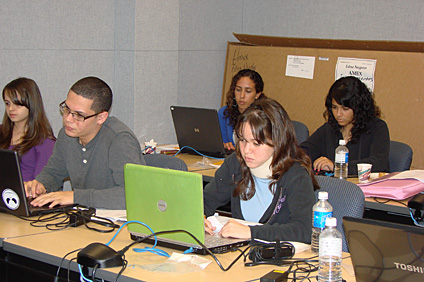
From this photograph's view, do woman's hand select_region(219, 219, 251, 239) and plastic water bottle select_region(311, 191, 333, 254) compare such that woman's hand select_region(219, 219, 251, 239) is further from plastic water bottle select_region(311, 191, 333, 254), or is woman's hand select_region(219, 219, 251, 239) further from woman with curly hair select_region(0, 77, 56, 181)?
woman with curly hair select_region(0, 77, 56, 181)

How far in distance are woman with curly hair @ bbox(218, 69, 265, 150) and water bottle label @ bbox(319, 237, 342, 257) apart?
8.32 feet

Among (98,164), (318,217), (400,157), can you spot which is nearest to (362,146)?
(400,157)

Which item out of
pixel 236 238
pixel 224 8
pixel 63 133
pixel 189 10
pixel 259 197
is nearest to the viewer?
pixel 236 238

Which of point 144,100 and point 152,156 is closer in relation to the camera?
point 152,156

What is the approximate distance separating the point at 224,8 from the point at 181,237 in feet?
12.5

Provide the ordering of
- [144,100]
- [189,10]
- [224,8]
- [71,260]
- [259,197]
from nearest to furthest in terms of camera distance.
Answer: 1. [71,260]
2. [259,197]
3. [144,100]
4. [189,10]
5. [224,8]

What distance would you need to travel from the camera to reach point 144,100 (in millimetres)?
4656

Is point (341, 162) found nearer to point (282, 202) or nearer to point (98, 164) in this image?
point (282, 202)

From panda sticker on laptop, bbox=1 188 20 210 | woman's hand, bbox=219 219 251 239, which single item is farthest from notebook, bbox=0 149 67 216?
woman's hand, bbox=219 219 251 239

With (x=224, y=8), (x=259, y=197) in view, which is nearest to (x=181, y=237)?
(x=259, y=197)

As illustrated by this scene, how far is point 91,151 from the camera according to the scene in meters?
2.78

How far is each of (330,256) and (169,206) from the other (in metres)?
0.56

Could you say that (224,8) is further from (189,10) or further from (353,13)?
Result: (353,13)

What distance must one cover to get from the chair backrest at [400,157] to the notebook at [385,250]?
7.13ft
